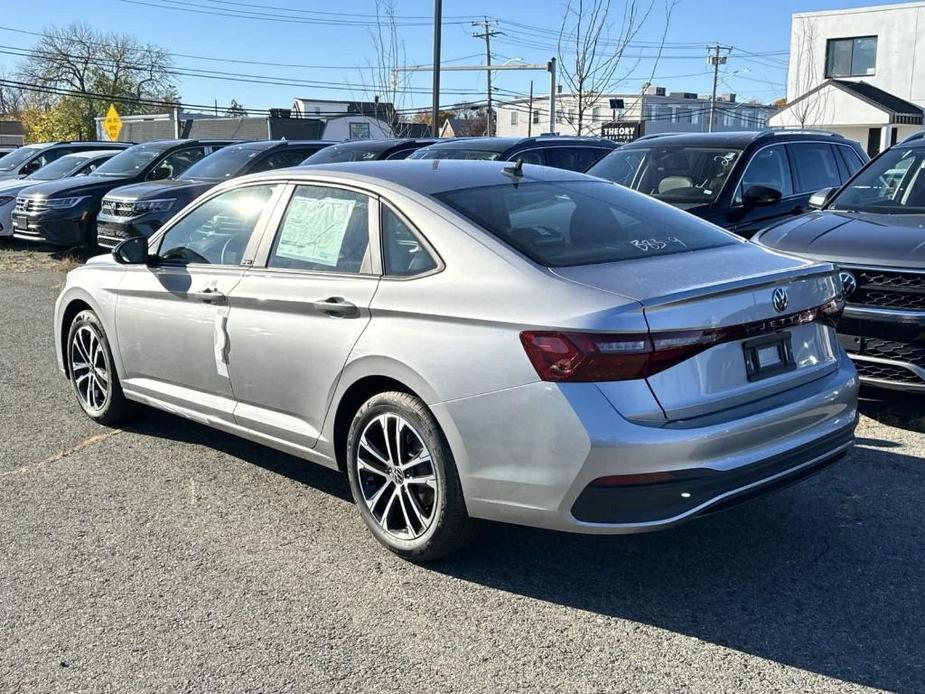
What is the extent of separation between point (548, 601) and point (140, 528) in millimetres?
2014

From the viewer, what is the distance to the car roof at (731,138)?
8767 millimetres

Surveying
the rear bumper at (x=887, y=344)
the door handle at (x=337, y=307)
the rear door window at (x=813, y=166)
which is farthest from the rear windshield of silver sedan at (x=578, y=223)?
the rear door window at (x=813, y=166)

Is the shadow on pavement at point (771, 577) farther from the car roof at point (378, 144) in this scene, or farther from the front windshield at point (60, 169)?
the front windshield at point (60, 169)

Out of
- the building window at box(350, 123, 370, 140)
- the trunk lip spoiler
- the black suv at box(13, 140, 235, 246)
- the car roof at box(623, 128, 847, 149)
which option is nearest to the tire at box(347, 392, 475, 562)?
the trunk lip spoiler

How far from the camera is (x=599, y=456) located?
330cm

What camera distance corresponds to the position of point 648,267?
3.79 meters

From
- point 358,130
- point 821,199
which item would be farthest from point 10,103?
point 821,199

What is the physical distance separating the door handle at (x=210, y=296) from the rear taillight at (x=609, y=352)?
202cm

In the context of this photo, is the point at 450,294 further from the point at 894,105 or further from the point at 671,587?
the point at 894,105

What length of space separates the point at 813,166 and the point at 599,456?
23.1 feet

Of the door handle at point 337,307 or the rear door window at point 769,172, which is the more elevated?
the rear door window at point 769,172

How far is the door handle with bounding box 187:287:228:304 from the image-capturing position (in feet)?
Result: 15.9

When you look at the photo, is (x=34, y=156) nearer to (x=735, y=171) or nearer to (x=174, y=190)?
(x=174, y=190)

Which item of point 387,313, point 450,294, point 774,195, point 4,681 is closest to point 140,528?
point 4,681
